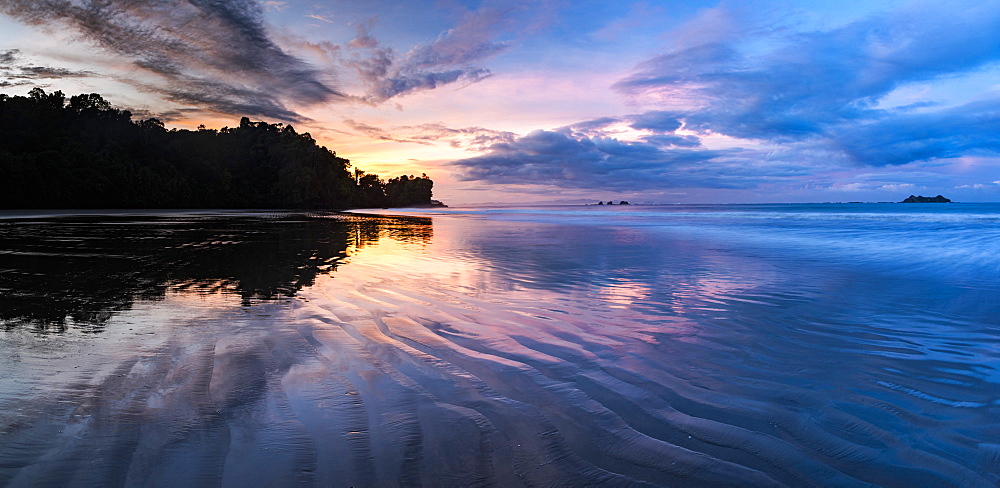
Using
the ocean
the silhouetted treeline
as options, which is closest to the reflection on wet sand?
the ocean

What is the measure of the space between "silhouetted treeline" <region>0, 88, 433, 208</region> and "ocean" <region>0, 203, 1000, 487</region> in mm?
70294

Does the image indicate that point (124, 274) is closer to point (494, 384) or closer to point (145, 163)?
point (494, 384)

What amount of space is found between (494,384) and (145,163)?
101511 mm

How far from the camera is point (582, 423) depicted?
9.98 feet

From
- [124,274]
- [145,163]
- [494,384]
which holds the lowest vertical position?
[494,384]

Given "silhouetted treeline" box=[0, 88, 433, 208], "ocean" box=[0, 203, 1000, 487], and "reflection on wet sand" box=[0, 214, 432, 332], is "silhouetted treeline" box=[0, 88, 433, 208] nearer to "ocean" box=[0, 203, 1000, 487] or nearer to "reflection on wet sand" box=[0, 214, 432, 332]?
"reflection on wet sand" box=[0, 214, 432, 332]

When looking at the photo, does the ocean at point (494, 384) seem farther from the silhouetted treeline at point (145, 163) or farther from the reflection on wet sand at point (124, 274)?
the silhouetted treeline at point (145, 163)

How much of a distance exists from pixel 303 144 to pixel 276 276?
121486 millimetres

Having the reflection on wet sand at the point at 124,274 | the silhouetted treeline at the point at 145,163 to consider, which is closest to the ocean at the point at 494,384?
the reflection on wet sand at the point at 124,274

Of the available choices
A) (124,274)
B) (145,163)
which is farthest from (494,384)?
(145,163)

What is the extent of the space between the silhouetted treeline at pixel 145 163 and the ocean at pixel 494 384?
231ft

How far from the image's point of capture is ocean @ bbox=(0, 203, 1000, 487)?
2539 mm

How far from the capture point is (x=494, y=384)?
3.72m

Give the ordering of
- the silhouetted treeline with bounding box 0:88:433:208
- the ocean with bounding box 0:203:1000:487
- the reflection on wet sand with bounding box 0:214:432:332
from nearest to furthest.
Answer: the ocean with bounding box 0:203:1000:487
the reflection on wet sand with bounding box 0:214:432:332
the silhouetted treeline with bounding box 0:88:433:208
